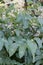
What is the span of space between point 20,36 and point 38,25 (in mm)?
224

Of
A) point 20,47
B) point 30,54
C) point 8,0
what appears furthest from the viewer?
point 8,0

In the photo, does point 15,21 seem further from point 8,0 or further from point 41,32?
point 8,0

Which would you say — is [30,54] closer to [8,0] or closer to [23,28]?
[23,28]

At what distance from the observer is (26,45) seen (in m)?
1.66

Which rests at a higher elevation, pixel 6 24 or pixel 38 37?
pixel 6 24

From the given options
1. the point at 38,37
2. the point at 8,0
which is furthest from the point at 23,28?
the point at 8,0

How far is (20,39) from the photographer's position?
1.74m

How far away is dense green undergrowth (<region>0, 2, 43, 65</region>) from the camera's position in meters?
1.66

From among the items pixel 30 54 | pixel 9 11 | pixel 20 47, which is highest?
pixel 9 11

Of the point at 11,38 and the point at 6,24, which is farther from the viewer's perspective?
the point at 6,24

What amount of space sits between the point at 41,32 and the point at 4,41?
1.23ft

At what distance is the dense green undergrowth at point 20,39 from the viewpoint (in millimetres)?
1664

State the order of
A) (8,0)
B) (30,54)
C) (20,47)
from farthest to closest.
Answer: (8,0) < (30,54) < (20,47)

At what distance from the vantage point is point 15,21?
1849 mm
